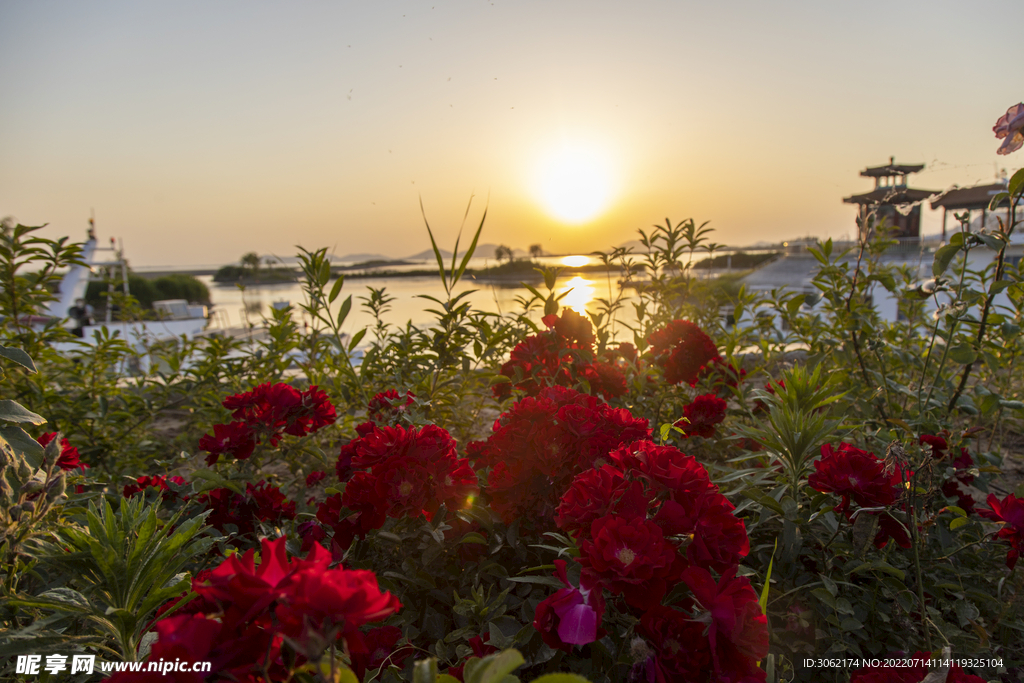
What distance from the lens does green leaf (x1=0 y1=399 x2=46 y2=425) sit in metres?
0.90

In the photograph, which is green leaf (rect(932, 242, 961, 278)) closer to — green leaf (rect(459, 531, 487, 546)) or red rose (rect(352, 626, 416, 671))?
green leaf (rect(459, 531, 487, 546))

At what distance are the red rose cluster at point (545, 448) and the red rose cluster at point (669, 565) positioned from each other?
0.72 feet

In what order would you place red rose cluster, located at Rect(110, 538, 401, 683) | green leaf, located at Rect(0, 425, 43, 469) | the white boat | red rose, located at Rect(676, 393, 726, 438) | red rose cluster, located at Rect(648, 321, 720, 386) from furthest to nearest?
the white boat → red rose cluster, located at Rect(648, 321, 720, 386) → red rose, located at Rect(676, 393, 726, 438) → green leaf, located at Rect(0, 425, 43, 469) → red rose cluster, located at Rect(110, 538, 401, 683)

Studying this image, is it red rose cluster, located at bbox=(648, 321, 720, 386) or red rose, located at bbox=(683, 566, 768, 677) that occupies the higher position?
red rose cluster, located at bbox=(648, 321, 720, 386)

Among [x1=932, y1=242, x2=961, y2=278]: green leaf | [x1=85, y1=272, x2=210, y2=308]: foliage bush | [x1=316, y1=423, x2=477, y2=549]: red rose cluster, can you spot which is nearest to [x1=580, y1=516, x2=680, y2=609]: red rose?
[x1=316, y1=423, x2=477, y2=549]: red rose cluster

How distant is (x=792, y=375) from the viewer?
1491mm

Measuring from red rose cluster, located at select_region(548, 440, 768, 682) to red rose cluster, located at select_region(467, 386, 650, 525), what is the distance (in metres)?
0.22

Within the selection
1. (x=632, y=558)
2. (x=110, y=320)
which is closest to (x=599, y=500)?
(x=632, y=558)

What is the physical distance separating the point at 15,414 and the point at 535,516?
1.02 metres

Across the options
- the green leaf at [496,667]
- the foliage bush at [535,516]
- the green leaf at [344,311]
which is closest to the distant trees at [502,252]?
the foliage bush at [535,516]

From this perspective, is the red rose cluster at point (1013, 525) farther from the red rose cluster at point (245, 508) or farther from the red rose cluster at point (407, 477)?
the red rose cluster at point (245, 508)

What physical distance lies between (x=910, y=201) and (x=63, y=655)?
3.00 m

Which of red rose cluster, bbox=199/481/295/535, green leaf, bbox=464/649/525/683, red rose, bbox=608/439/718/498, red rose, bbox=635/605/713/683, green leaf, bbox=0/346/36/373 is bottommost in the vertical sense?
red rose cluster, bbox=199/481/295/535

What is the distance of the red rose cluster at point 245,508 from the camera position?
1324 millimetres
